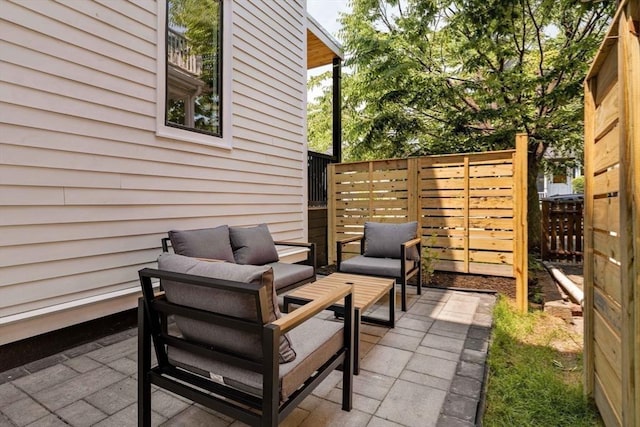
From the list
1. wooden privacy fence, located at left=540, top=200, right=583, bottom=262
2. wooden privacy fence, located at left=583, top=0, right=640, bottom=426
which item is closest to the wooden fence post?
wooden privacy fence, located at left=583, top=0, right=640, bottom=426

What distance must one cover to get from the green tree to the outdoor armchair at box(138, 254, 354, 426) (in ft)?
19.6

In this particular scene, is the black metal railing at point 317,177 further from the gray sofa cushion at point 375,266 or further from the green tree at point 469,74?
the gray sofa cushion at point 375,266

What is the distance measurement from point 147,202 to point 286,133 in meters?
2.69

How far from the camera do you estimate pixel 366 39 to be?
7023 mm

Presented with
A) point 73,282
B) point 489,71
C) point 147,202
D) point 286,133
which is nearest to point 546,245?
point 489,71

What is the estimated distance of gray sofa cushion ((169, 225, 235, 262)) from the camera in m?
3.08

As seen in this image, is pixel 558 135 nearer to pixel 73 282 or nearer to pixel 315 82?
pixel 73 282

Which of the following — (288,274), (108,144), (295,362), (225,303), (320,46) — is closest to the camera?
(225,303)

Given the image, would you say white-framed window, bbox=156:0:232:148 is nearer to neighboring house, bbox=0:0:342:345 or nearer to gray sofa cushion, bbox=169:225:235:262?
neighboring house, bbox=0:0:342:345

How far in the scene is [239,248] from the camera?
Answer: 146 inches

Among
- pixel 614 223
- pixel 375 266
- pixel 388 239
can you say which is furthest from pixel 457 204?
pixel 614 223

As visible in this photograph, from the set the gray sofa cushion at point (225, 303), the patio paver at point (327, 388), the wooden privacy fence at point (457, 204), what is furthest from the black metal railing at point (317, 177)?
the gray sofa cushion at point (225, 303)

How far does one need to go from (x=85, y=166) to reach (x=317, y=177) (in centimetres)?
416

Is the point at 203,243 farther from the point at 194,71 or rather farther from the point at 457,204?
the point at 457,204
